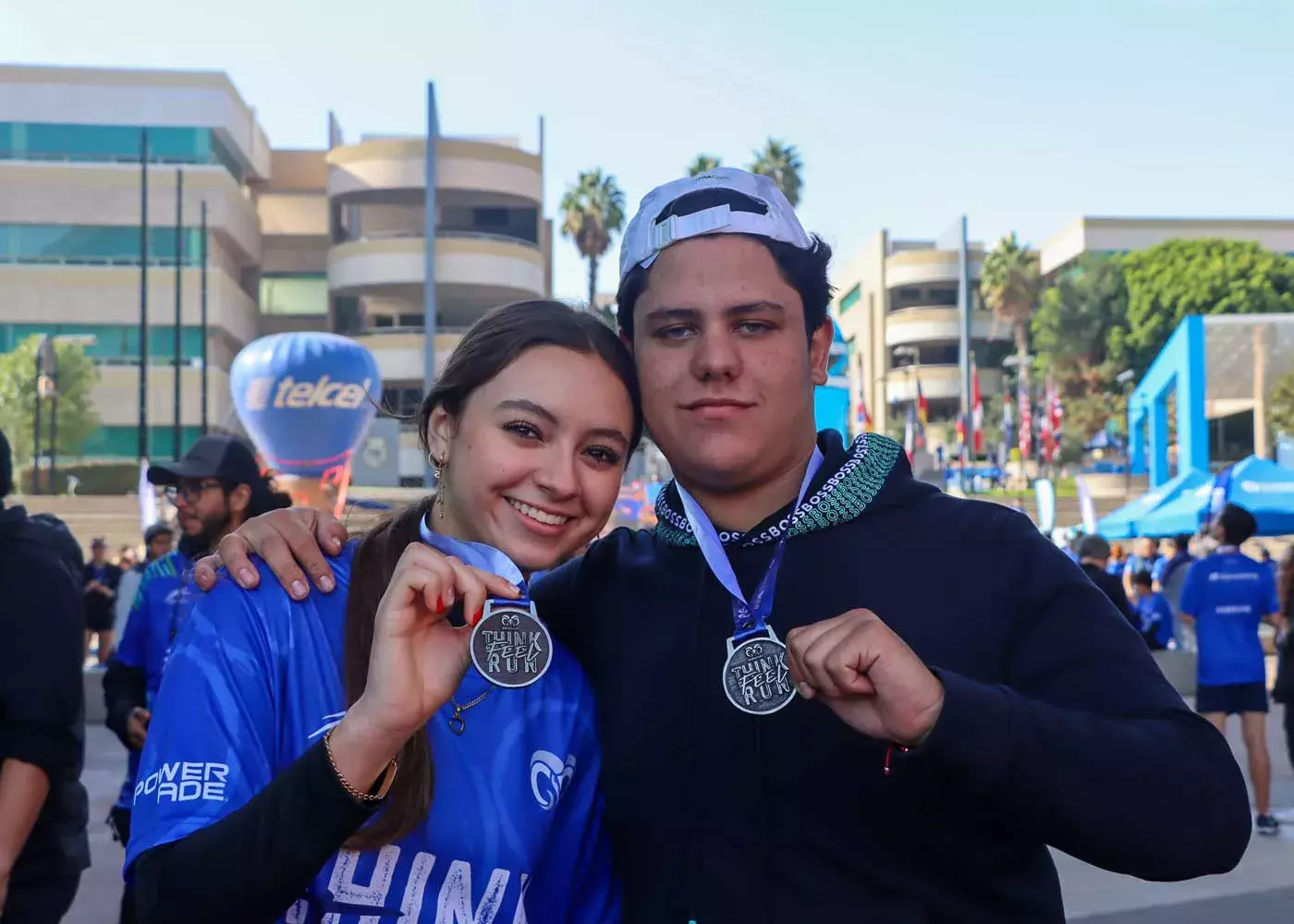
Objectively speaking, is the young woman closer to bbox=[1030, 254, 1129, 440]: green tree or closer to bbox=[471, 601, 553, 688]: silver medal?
bbox=[471, 601, 553, 688]: silver medal

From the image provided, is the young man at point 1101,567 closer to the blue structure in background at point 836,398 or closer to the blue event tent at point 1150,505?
the blue structure in background at point 836,398

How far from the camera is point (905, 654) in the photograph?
6.32 feet

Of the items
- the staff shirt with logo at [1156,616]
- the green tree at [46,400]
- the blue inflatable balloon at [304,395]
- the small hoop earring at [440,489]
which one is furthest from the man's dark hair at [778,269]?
the green tree at [46,400]

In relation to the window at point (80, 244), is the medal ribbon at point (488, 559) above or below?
below

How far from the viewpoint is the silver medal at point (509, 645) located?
2018 mm

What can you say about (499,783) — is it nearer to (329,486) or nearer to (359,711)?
(359,711)

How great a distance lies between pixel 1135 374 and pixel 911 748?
66.0 m

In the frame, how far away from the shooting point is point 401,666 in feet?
6.18

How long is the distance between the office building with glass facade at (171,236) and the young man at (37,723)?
155 ft

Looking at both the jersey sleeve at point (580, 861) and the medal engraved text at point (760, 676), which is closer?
the medal engraved text at point (760, 676)

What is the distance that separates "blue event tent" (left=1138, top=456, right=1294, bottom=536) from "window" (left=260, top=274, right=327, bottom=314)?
4704 cm

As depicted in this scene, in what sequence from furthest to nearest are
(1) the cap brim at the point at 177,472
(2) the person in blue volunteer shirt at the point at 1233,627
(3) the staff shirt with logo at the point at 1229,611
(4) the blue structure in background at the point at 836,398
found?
(4) the blue structure in background at the point at 836,398, (3) the staff shirt with logo at the point at 1229,611, (2) the person in blue volunteer shirt at the point at 1233,627, (1) the cap brim at the point at 177,472

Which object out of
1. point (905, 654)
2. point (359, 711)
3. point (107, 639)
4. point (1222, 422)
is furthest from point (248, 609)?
point (1222, 422)

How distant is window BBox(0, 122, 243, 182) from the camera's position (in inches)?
2100
